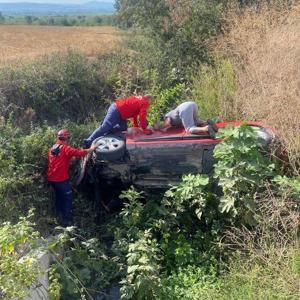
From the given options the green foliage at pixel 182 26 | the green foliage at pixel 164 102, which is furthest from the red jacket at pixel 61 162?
the green foliage at pixel 182 26

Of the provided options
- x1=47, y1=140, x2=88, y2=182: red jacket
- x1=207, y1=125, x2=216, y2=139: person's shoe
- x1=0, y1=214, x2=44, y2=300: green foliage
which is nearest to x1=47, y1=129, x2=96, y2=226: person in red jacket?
x1=47, y1=140, x2=88, y2=182: red jacket

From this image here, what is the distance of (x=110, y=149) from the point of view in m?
5.99

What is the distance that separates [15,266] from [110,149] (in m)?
2.51

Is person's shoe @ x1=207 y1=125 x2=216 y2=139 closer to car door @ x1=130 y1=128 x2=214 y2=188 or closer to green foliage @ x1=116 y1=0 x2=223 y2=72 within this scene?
car door @ x1=130 y1=128 x2=214 y2=188

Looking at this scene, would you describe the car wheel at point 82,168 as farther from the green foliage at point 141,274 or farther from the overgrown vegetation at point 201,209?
the green foliage at point 141,274

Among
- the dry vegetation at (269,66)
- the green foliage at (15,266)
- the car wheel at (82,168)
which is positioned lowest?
the car wheel at (82,168)

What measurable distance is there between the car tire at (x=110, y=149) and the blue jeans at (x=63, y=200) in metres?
0.62

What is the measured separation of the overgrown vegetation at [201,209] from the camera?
480cm

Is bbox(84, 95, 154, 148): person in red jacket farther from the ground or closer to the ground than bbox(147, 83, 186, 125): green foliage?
farther from the ground

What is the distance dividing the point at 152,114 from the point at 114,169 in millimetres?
2527

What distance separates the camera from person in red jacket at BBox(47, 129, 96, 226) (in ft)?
20.0

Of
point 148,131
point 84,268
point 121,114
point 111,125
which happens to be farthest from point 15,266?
point 121,114

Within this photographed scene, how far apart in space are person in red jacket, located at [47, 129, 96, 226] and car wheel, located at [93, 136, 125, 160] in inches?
4.5

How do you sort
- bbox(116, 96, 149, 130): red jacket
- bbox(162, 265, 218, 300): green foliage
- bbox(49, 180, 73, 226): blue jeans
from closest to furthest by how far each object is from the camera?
1. bbox(162, 265, 218, 300): green foliage
2. bbox(49, 180, 73, 226): blue jeans
3. bbox(116, 96, 149, 130): red jacket
